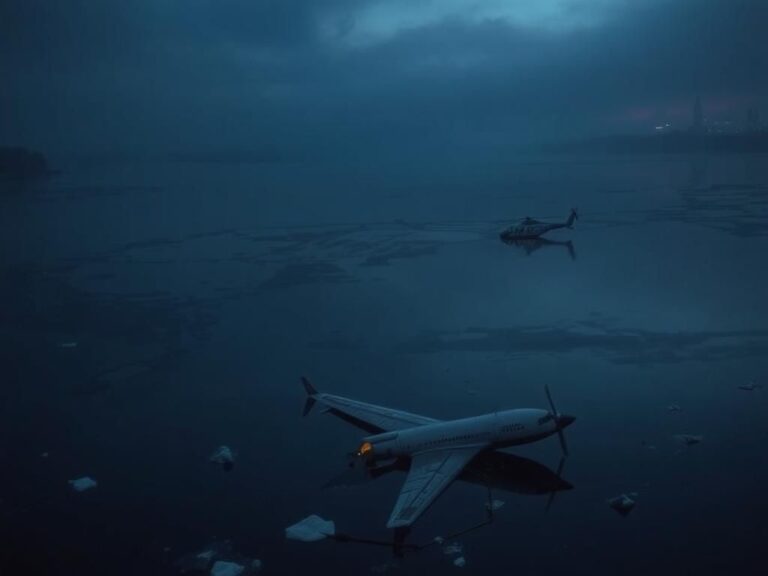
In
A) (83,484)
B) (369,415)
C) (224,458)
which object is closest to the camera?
(83,484)

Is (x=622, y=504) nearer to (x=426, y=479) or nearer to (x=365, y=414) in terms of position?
(x=426, y=479)

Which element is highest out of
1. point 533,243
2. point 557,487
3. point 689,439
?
point 533,243

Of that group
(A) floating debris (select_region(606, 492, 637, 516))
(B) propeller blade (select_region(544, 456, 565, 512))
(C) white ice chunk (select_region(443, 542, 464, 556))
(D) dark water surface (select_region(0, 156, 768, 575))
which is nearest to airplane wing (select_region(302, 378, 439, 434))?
(D) dark water surface (select_region(0, 156, 768, 575))

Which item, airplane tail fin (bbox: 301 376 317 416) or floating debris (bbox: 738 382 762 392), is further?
floating debris (bbox: 738 382 762 392)

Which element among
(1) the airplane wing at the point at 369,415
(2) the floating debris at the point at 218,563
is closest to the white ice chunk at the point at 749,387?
(1) the airplane wing at the point at 369,415

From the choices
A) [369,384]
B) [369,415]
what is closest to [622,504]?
[369,415]

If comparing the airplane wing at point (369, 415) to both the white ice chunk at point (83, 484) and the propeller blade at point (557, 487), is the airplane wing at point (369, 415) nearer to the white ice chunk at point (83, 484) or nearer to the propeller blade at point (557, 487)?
the propeller blade at point (557, 487)

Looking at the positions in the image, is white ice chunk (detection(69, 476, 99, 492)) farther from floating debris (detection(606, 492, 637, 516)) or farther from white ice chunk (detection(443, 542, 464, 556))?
floating debris (detection(606, 492, 637, 516))

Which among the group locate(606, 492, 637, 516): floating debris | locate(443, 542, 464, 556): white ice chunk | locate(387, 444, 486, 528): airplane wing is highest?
locate(387, 444, 486, 528): airplane wing
